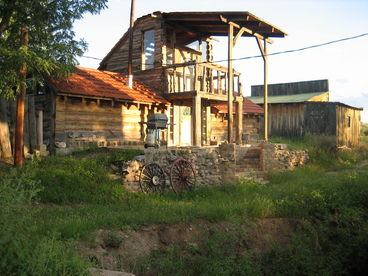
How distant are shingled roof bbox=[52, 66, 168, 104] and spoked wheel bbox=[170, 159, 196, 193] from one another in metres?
4.41

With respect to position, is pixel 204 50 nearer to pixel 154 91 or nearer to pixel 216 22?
pixel 216 22

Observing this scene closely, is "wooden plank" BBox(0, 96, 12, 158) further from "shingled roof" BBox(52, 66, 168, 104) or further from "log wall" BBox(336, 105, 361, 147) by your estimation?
"log wall" BBox(336, 105, 361, 147)

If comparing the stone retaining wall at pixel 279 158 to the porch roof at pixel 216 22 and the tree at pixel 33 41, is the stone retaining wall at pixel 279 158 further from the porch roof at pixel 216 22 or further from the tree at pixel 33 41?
the tree at pixel 33 41

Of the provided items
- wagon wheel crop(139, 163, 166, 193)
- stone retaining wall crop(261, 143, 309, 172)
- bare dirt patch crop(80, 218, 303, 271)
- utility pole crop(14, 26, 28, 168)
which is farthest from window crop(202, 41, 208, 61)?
bare dirt patch crop(80, 218, 303, 271)

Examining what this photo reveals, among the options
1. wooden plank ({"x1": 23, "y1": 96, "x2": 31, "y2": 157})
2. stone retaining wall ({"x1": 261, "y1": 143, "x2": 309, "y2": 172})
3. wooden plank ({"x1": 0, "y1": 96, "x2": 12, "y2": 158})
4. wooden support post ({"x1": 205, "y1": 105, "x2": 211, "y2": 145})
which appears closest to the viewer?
wooden plank ({"x1": 0, "y1": 96, "x2": 12, "y2": 158})

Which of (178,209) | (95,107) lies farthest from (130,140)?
(178,209)

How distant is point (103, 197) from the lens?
33.3 feet

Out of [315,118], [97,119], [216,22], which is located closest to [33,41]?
[97,119]

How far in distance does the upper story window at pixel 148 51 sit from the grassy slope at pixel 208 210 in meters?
7.35

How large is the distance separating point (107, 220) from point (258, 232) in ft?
12.1

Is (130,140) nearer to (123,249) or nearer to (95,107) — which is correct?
(95,107)

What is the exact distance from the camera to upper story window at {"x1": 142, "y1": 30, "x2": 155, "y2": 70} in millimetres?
18722

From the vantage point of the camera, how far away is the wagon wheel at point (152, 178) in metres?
11.6

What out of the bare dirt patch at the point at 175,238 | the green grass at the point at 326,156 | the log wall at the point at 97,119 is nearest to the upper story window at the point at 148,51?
the log wall at the point at 97,119
